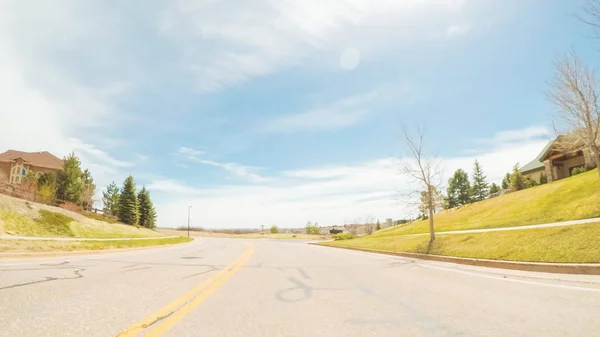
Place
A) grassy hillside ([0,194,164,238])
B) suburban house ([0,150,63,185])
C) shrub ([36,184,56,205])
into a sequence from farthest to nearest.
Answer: suburban house ([0,150,63,185]), shrub ([36,184,56,205]), grassy hillside ([0,194,164,238])

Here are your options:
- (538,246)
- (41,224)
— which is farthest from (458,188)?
(41,224)

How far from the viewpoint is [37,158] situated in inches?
2502

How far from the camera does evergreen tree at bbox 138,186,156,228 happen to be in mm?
76875

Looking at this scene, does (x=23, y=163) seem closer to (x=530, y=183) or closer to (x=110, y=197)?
(x=110, y=197)

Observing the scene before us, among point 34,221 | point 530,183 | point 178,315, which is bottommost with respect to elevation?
point 178,315

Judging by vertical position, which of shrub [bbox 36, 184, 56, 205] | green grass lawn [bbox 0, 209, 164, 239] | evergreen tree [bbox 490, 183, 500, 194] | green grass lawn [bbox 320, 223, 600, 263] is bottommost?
green grass lawn [bbox 320, 223, 600, 263]

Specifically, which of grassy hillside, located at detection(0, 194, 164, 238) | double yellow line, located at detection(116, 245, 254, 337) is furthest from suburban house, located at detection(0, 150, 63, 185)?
double yellow line, located at detection(116, 245, 254, 337)

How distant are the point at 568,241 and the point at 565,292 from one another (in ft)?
23.5

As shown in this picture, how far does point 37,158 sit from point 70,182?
23826 mm

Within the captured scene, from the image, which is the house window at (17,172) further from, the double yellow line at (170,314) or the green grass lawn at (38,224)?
the double yellow line at (170,314)

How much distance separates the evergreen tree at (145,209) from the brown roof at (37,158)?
17772 mm

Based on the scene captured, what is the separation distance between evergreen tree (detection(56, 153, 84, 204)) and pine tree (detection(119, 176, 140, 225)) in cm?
1655

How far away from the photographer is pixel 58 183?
47281mm

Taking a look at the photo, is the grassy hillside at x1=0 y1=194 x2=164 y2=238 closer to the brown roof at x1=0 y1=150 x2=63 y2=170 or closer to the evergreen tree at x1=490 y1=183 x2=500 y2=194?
the brown roof at x1=0 y1=150 x2=63 y2=170
